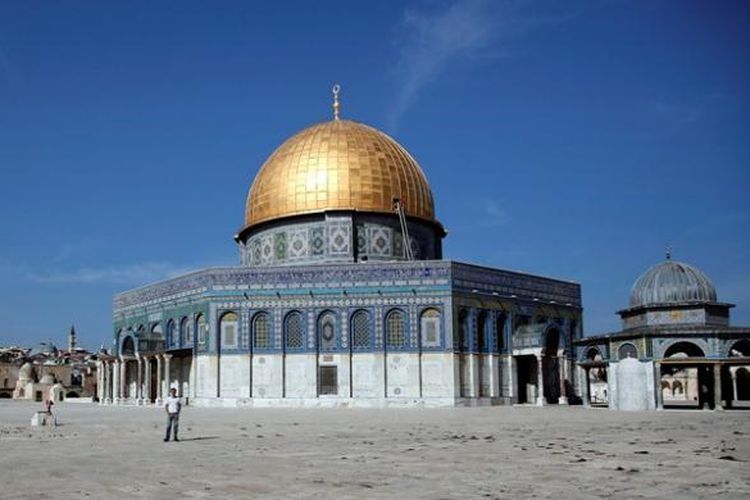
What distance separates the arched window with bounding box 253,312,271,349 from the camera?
3931cm

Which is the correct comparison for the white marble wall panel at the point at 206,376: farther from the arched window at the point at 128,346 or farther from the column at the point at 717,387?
the column at the point at 717,387

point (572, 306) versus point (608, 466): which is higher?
point (572, 306)

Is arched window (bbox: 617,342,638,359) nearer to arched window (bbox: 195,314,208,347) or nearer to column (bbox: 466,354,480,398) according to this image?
column (bbox: 466,354,480,398)

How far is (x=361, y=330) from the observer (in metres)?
38.8

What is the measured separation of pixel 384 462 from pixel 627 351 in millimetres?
23395

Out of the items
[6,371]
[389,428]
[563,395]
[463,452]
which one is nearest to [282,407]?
[563,395]

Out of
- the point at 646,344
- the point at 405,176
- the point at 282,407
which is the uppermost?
the point at 405,176

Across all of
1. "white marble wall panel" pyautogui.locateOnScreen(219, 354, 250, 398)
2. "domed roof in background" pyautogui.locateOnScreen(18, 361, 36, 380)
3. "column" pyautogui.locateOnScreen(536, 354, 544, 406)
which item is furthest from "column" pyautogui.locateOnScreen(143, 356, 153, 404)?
"domed roof in background" pyautogui.locateOnScreen(18, 361, 36, 380)

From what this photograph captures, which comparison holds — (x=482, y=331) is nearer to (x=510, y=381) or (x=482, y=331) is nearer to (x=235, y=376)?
(x=510, y=381)

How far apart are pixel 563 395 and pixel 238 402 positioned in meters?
15.8

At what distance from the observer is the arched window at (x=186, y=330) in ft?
136

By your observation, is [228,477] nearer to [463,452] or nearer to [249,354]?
[463,452]

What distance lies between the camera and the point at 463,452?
14297 millimetres

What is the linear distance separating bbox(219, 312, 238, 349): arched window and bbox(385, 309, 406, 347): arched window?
7038mm
